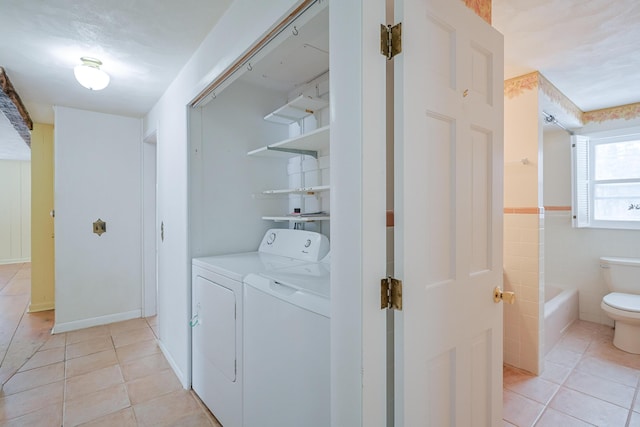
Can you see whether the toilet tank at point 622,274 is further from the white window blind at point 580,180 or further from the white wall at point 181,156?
the white wall at point 181,156

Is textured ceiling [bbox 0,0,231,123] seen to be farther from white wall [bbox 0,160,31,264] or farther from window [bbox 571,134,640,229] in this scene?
white wall [bbox 0,160,31,264]

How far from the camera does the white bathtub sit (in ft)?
8.82

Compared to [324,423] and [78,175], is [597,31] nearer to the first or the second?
[324,423]

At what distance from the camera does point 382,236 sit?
0.89 meters

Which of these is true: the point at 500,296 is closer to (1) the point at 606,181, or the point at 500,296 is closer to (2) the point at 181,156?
(2) the point at 181,156

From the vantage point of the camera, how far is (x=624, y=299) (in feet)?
9.08

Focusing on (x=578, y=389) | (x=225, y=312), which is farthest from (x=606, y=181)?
(x=225, y=312)

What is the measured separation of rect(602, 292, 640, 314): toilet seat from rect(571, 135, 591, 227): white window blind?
0.77 m

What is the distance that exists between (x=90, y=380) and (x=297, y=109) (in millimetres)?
2553

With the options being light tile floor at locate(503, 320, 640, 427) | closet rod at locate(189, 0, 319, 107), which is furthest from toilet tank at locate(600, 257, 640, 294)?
closet rod at locate(189, 0, 319, 107)

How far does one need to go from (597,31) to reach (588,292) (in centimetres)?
278

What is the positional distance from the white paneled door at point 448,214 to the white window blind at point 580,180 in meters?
2.76

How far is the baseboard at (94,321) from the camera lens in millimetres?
3166

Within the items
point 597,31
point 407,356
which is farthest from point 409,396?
point 597,31
